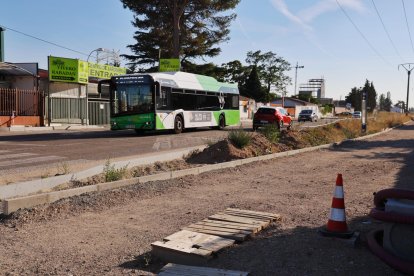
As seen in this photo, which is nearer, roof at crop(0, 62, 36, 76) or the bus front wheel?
the bus front wheel

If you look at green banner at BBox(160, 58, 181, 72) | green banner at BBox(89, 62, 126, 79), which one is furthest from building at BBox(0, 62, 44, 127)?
green banner at BBox(160, 58, 181, 72)

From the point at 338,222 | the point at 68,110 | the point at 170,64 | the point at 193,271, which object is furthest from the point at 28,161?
the point at 170,64

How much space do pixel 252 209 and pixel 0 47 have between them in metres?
32.9

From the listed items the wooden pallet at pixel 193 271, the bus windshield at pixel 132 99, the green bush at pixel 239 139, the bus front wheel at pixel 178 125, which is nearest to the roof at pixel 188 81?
the bus windshield at pixel 132 99

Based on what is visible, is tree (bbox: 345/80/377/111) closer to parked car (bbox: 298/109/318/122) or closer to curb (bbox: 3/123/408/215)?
parked car (bbox: 298/109/318/122)

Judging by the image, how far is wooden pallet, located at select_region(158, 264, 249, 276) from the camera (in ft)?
14.0

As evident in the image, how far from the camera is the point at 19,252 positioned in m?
5.13

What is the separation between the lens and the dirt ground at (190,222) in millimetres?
4656

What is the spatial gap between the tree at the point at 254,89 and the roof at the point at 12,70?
65399 mm

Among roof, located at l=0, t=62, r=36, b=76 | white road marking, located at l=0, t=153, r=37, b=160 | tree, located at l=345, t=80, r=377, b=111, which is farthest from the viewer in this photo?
tree, located at l=345, t=80, r=377, b=111

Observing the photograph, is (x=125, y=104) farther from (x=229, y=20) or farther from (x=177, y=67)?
(x=229, y=20)

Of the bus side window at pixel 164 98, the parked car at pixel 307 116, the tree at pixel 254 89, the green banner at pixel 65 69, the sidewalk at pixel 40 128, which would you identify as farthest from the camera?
the tree at pixel 254 89

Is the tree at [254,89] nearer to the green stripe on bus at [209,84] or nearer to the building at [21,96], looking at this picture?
the green stripe on bus at [209,84]

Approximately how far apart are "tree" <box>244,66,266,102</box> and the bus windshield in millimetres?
71035
